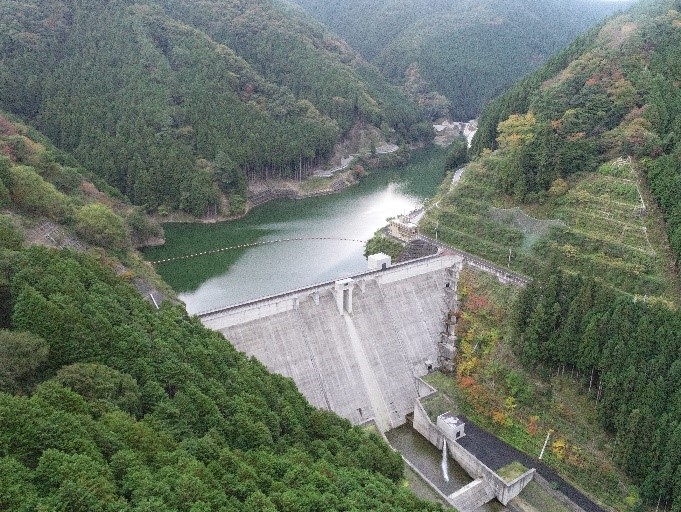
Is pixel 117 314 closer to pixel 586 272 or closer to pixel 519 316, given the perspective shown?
pixel 519 316

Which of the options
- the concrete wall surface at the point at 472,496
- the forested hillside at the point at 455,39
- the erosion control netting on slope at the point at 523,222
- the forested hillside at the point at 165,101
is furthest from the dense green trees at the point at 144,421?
the forested hillside at the point at 455,39

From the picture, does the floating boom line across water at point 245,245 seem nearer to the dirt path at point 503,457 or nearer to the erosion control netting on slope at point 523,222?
the erosion control netting on slope at point 523,222

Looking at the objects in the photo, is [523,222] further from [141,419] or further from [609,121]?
[141,419]

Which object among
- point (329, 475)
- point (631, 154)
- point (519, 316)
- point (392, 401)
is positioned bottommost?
point (392, 401)

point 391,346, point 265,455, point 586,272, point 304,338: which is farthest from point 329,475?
point 586,272

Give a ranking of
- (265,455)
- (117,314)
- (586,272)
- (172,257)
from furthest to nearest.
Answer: (172,257) < (586,272) < (117,314) < (265,455)

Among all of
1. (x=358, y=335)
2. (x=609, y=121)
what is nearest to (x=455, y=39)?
(x=609, y=121)
